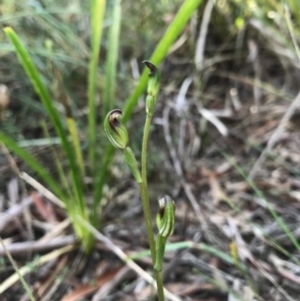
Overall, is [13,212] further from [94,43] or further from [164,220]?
[164,220]

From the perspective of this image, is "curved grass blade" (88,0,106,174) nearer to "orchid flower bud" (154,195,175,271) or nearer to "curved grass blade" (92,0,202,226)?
"curved grass blade" (92,0,202,226)

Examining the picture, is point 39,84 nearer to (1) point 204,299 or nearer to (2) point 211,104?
(1) point 204,299

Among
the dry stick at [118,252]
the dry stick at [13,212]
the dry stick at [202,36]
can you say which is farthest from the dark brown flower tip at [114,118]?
the dry stick at [202,36]

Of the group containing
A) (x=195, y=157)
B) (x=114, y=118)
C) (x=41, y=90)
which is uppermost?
(x=114, y=118)

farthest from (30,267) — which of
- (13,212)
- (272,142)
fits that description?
(272,142)

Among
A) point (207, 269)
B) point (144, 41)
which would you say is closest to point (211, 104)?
point (144, 41)

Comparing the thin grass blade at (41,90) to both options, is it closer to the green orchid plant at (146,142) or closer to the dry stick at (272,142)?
the green orchid plant at (146,142)
